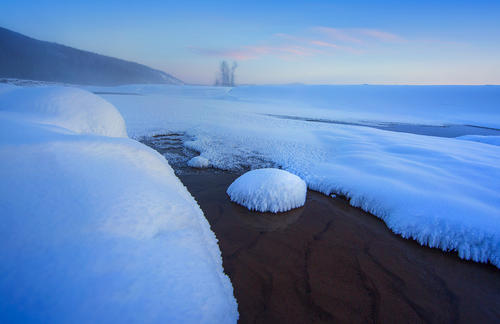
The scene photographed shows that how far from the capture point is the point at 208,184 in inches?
128

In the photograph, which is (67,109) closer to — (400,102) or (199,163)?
(199,163)

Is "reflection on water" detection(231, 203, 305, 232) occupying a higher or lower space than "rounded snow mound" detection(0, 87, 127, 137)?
lower

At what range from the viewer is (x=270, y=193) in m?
2.66

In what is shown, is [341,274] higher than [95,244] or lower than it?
lower

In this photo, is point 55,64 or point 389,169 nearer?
point 389,169

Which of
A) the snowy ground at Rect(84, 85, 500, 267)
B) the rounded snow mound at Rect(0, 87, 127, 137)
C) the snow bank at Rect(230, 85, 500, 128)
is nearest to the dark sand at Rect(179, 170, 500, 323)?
the snowy ground at Rect(84, 85, 500, 267)

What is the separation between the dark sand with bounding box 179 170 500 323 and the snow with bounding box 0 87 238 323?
57cm

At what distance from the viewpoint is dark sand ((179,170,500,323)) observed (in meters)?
1.47

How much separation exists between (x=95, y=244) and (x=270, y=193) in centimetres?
194

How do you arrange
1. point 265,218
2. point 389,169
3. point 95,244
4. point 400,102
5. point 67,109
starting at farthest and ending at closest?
1. point 400,102
2. point 389,169
3. point 67,109
4. point 265,218
5. point 95,244

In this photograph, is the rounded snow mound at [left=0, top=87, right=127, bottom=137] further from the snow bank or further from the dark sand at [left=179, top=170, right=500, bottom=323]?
the snow bank

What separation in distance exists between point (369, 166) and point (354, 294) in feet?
8.03

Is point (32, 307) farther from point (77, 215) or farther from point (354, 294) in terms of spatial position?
point (354, 294)

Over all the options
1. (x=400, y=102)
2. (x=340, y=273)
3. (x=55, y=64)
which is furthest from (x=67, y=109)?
(x=55, y=64)
